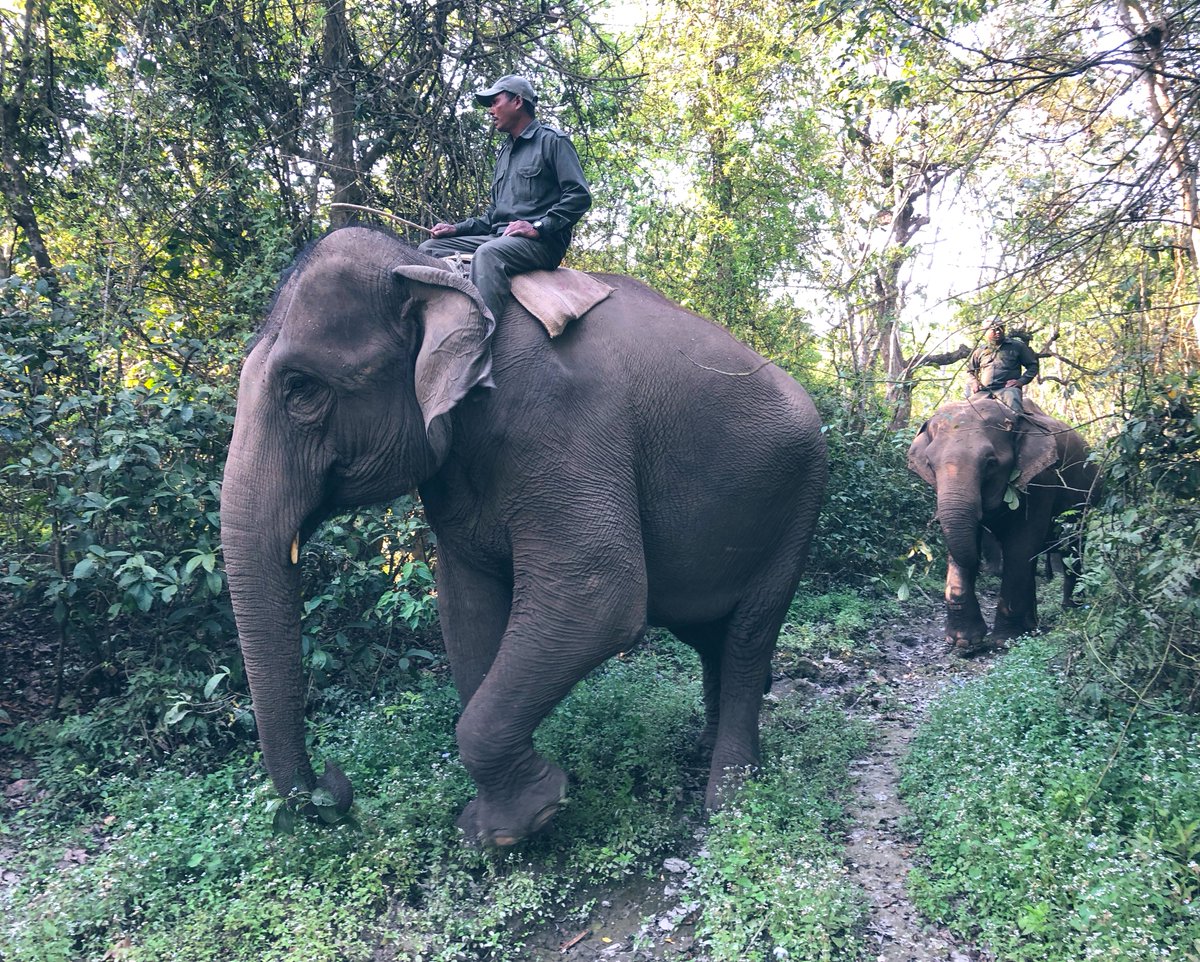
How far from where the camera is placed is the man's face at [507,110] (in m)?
4.33

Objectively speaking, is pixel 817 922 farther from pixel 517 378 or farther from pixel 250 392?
pixel 250 392

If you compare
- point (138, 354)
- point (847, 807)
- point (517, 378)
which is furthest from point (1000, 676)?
point (138, 354)

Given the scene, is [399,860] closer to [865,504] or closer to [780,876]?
[780,876]

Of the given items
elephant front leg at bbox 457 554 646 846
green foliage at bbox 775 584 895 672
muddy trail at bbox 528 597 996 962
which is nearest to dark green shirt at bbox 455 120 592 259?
elephant front leg at bbox 457 554 646 846

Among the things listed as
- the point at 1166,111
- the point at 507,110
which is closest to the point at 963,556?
the point at 1166,111

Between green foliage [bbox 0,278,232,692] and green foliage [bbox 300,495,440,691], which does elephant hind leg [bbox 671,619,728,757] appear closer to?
green foliage [bbox 300,495,440,691]

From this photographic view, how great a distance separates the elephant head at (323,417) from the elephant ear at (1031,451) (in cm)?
618

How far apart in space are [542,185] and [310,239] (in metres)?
3.64

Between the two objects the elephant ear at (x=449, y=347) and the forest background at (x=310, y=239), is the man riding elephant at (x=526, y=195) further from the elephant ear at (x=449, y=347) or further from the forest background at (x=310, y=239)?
the forest background at (x=310, y=239)

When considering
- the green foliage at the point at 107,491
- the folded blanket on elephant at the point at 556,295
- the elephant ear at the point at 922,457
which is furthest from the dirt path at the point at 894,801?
the green foliage at the point at 107,491

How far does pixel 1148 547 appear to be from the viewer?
5.00 metres

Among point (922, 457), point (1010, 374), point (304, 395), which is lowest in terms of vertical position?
point (922, 457)

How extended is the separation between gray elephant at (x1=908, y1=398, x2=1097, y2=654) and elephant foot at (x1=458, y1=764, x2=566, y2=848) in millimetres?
5248

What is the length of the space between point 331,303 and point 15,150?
13.9ft
